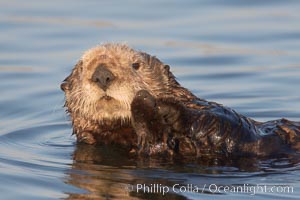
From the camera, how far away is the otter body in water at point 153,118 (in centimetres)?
721

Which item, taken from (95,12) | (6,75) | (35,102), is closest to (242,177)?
(35,102)

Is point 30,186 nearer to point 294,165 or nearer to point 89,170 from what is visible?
point 89,170

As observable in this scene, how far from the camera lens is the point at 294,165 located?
732 centimetres

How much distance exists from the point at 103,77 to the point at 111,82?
0.25ft

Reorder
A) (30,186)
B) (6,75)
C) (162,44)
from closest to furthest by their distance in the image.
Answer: (30,186)
(6,75)
(162,44)

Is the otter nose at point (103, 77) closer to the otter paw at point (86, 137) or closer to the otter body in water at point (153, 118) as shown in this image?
the otter body in water at point (153, 118)

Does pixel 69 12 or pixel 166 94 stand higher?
pixel 69 12

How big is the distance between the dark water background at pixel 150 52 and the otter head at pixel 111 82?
0.41 meters

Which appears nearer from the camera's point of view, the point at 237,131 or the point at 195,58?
the point at 237,131

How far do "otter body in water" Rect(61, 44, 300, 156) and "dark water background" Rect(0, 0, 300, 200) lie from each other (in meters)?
0.13

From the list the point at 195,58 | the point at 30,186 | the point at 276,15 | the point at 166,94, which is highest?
the point at 276,15

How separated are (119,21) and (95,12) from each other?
1.89ft

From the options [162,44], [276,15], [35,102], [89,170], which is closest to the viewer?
[89,170]

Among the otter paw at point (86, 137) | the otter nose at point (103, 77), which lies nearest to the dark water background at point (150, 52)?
the otter paw at point (86, 137)
